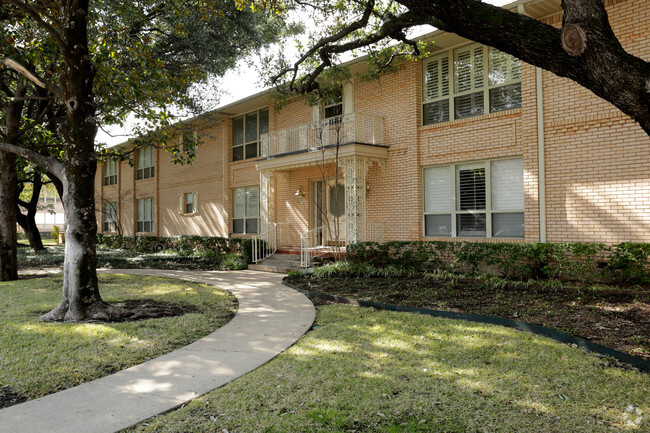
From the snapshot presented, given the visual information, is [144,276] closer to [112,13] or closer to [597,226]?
[112,13]

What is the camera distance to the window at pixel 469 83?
11.0 m

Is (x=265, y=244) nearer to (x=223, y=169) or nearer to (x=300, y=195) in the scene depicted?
(x=300, y=195)

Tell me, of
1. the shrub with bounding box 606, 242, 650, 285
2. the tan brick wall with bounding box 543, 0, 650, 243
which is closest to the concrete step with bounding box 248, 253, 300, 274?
the tan brick wall with bounding box 543, 0, 650, 243

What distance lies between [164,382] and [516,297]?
6413mm

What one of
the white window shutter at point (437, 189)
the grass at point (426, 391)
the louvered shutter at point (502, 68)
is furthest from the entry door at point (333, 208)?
the grass at point (426, 391)

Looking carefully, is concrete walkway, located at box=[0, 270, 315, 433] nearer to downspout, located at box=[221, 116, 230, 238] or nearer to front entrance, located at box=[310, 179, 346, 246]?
front entrance, located at box=[310, 179, 346, 246]

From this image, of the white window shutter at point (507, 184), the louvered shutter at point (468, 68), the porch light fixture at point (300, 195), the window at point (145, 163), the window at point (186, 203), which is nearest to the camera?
the white window shutter at point (507, 184)

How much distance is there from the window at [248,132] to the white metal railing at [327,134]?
93.1 inches

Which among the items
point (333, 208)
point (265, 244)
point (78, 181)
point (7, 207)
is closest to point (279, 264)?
point (265, 244)

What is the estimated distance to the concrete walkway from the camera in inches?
128

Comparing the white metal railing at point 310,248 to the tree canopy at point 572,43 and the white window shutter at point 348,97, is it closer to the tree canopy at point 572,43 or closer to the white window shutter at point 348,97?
the white window shutter at point 348,97

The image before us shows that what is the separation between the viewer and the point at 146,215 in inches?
1001

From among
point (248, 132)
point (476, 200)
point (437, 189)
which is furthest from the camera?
point (248, 132)

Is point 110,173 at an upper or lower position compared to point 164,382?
upper
